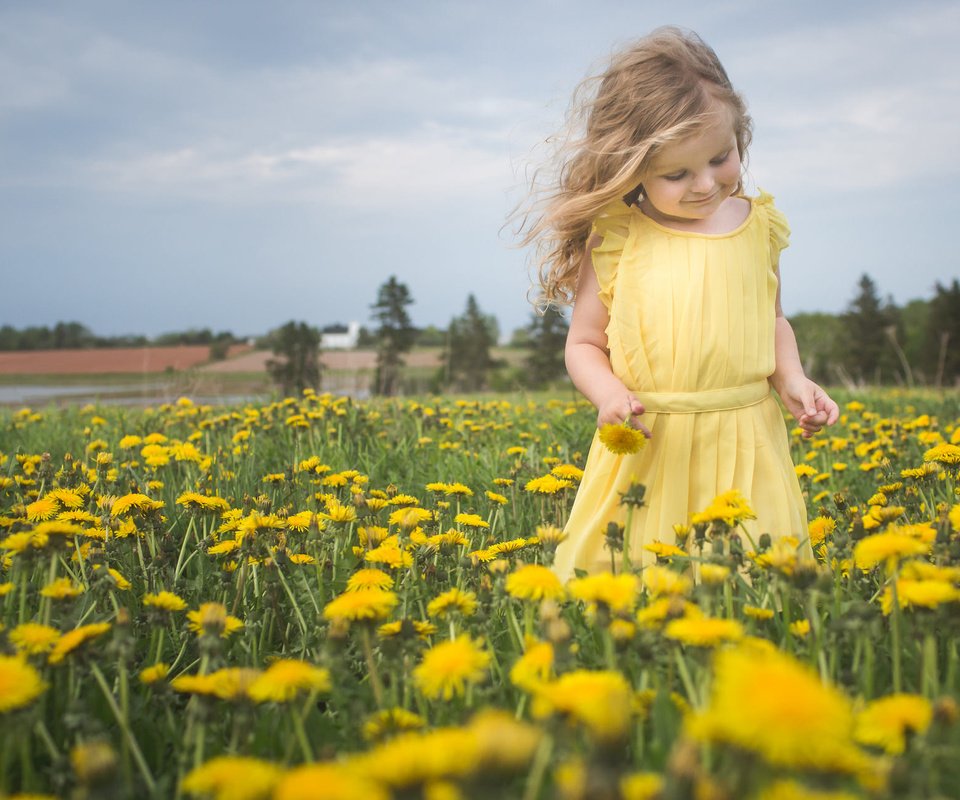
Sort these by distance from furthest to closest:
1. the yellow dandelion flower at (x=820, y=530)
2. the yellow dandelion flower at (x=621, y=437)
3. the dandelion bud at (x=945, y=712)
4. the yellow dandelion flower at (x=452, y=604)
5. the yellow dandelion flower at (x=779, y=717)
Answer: the yellow dandelion flower at (x=820, y=530), the yellow dandelion flower at (x=621, y=437), the yellow dandelion flower at (x=452, y=604), the dandelion bud at (x=945, y=712), the yellow dandelion flower at (x=779, y=717)

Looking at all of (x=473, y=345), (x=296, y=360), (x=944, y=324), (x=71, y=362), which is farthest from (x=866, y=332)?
(x=296, y=360)

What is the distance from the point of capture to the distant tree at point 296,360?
772cm

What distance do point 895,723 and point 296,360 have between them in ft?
29.0

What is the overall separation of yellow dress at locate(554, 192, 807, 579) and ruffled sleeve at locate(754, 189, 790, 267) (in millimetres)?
170

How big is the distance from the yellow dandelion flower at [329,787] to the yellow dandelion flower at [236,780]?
0.26 feet

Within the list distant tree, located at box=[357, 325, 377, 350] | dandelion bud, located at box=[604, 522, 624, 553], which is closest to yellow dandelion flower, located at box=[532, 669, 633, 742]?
dandelion bud, located at box=[604, 522, 624, 553]

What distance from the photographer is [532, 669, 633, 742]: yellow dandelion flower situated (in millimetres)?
701

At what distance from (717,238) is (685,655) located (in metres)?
1.36

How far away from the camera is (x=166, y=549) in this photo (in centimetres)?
215

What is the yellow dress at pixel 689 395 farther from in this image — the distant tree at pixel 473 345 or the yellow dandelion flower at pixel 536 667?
the distant tree at pixel 473 345

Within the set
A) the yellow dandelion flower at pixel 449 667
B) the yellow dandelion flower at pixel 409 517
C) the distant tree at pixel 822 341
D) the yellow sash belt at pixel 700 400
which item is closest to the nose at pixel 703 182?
the yellow sash belt at pixel 700 400

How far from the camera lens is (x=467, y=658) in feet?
3.54

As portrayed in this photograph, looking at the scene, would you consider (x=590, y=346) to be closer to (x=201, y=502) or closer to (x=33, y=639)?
(x=201, y=502)

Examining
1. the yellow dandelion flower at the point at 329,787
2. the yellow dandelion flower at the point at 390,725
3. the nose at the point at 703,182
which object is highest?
the nose at the point at 703,182
